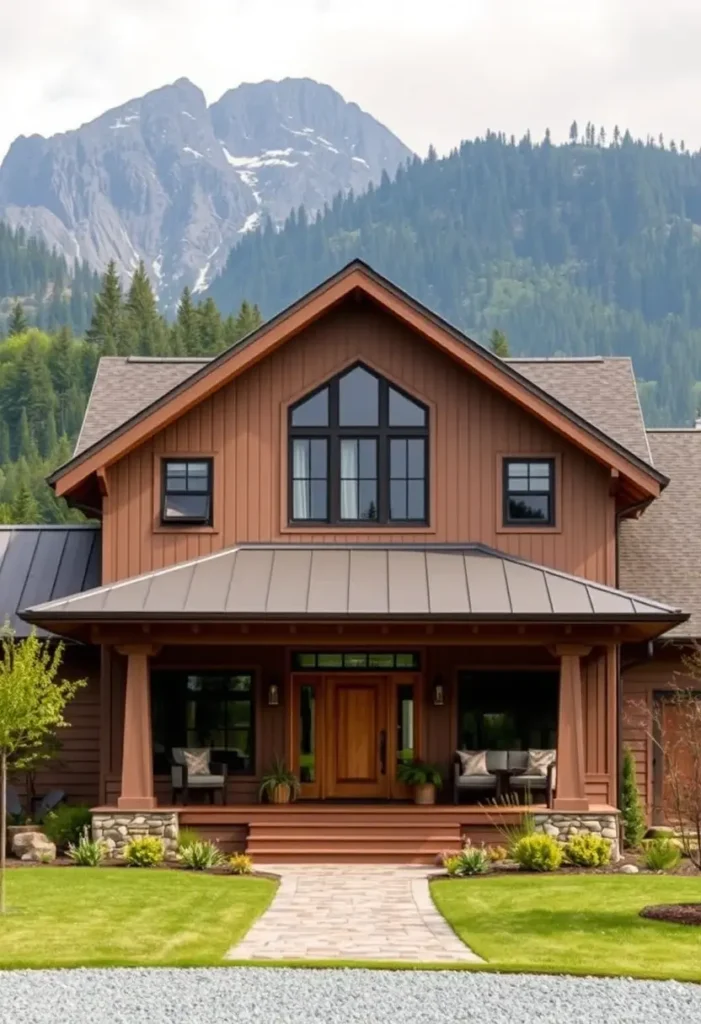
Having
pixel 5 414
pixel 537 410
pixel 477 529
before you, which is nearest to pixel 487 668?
pixel 477 529

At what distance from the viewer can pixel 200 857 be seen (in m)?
Answer: 21.8

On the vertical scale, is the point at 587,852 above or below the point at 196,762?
below

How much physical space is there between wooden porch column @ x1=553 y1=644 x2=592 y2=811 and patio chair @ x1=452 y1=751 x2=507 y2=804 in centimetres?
127

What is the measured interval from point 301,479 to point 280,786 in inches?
180

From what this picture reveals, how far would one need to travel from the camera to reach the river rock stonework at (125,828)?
75.7 feet

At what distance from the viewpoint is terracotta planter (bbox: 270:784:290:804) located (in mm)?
24625

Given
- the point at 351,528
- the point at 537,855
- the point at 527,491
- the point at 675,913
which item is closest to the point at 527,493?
the point at 527,491

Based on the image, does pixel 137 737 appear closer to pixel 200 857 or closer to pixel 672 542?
pixel 200 857

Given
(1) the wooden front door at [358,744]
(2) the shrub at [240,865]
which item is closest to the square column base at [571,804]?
(1) the wooden front door at [358,744]

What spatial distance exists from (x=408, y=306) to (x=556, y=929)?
1099 cm

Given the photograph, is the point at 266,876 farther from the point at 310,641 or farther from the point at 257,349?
the point at 257,349

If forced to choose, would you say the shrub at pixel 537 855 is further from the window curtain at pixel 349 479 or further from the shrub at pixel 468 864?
the window curtain at pixel 349 479

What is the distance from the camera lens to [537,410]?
24.5 metres

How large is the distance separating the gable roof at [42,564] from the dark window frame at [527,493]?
6750 mm
